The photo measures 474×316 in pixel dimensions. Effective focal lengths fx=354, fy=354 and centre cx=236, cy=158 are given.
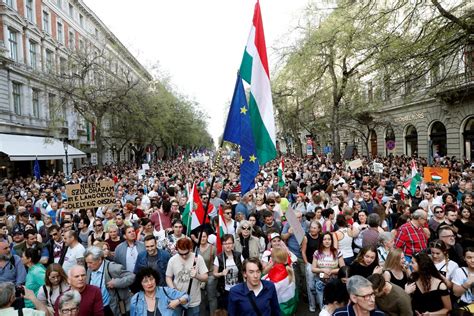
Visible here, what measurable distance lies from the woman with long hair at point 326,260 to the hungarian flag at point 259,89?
149 centimetres

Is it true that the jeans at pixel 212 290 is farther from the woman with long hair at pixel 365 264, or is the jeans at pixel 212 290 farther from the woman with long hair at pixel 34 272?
the woman with long hair at pixel 34 272

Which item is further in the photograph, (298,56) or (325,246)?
(298,56)

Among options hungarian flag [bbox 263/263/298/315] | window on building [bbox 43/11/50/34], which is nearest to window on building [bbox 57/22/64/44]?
window on building [bbox 43/11/50/34]

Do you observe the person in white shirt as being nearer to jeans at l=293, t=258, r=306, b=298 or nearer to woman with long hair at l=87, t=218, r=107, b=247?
woman with long hair at l=87, t=218, r=107, b=247

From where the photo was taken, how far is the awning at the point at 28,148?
22414mm

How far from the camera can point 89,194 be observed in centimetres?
888

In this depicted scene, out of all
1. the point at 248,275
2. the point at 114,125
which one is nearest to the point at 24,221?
the point at 248,275

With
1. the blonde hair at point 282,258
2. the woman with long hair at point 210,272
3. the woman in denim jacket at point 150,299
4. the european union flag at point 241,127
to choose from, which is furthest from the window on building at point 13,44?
the blonde hair at point 282,258

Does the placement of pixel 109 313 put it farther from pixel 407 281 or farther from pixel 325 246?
pixel 407 281

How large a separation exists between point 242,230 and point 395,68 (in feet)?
25.3

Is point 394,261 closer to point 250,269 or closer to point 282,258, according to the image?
point 282,258

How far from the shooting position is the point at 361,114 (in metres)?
31.6

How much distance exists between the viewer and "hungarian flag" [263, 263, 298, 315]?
14.8 ft

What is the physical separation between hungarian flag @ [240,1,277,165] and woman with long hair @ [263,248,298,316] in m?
1.32
